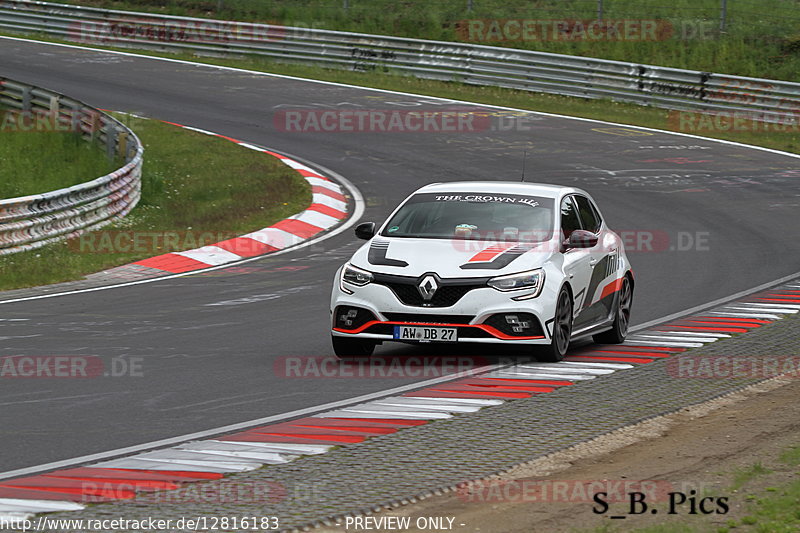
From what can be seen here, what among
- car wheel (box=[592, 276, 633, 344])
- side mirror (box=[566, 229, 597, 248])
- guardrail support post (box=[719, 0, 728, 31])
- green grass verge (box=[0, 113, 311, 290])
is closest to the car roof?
side mirror (box=[566, 229, 597, 248])

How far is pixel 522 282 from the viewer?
10.7 metres

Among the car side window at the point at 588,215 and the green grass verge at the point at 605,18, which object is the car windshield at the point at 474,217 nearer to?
the car side window at the point at 588,215

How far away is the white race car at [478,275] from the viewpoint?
10.6 meters

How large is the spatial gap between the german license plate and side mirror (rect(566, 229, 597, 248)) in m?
1.57

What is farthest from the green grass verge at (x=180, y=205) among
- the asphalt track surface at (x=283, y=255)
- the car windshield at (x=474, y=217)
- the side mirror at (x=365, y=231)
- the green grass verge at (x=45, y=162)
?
the car windshield at (x=474, y=217)

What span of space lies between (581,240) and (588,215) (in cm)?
123

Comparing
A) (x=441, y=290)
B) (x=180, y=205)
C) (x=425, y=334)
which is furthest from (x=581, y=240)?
(x=180, y=205)

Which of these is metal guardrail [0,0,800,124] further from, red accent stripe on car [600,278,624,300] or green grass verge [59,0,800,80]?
red accent stripe on car [600,278,624,300]

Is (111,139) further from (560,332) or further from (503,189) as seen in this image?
(560,332)

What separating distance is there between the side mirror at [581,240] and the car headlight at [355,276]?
6.28 ft

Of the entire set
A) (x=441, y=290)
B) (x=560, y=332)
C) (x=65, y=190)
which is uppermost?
(x=441, y=290)

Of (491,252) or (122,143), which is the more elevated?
(491,252)

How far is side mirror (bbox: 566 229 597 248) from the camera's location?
11367 mm

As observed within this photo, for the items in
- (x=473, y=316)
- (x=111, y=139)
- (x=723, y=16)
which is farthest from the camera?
(x=723, y=16)
